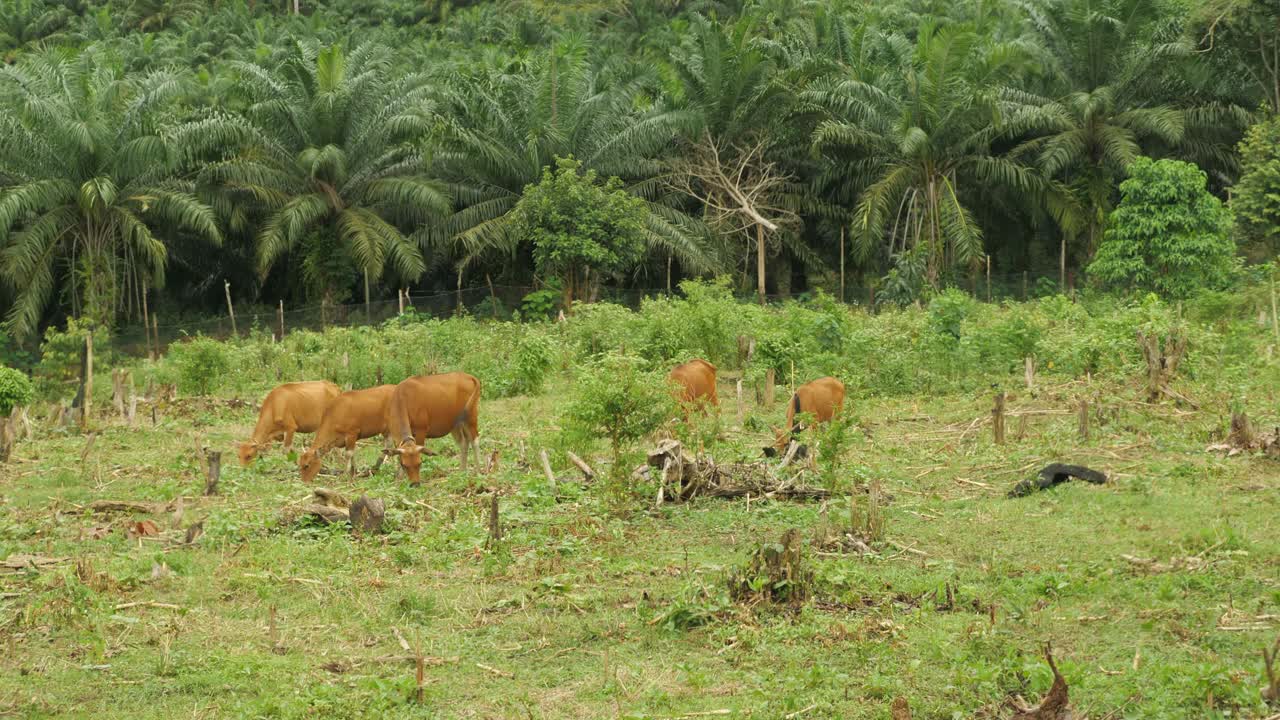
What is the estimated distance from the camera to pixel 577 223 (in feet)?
101

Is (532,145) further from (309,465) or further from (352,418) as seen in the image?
(309,465)

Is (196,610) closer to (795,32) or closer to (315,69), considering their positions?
(315,69)

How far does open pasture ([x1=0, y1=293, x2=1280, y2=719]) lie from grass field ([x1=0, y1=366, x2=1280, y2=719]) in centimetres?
2

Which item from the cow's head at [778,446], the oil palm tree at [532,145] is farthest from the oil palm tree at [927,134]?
the cow's head at [778,446]

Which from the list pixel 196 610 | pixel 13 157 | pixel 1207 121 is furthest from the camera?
pixel 1207 121

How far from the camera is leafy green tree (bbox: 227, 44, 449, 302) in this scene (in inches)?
1230

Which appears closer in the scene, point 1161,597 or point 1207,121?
point 1161,597

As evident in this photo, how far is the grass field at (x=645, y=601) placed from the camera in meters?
7.06

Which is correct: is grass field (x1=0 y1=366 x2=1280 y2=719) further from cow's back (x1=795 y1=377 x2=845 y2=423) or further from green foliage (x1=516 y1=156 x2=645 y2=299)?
green foliage (x1=516 y1=156 x2=645 y2=299)

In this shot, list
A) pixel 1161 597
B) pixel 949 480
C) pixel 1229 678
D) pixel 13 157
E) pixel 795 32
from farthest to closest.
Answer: pixel 795 32
pixel 13 157
pixel 949 480
pixel 1161 597
pixel 1229 678

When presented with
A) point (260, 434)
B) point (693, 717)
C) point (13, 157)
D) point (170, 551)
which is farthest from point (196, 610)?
point (13, 157)

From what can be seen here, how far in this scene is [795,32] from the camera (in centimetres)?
3831

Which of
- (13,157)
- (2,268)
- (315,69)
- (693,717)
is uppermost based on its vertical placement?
(315,69)

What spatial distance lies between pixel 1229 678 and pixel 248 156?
29131mm
